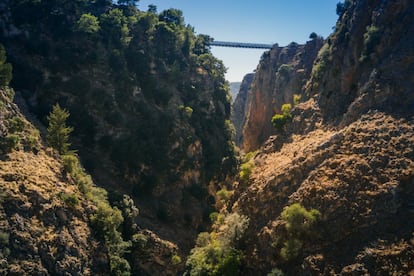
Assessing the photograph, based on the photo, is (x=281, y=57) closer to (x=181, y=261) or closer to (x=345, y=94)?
(x=345, y=94)

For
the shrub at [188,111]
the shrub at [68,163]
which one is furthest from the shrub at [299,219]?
the shrub at [188,111]

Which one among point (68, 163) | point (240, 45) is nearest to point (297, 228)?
point (68, 163)

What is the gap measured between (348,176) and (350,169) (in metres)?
1.02

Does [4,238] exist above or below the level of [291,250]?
above

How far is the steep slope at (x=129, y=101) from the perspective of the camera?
6469 cm

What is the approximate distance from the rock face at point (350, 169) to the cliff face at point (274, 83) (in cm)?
3091

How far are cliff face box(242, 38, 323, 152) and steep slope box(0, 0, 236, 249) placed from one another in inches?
435

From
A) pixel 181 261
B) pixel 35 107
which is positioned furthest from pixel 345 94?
pixel 35 107

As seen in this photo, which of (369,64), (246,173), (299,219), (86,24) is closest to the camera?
(299,219)

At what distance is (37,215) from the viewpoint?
38.2 metres

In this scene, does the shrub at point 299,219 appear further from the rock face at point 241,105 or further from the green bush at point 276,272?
the rock face at point 241,105

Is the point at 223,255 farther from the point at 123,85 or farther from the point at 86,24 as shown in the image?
the point at 86,24

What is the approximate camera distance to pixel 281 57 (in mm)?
111750

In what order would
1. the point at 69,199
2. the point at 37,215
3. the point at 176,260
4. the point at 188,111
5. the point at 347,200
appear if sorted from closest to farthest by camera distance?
the point at 37,215 → the point at 347,200 → the point at 69,199 → the point at 176,260 → the point at 188,111
